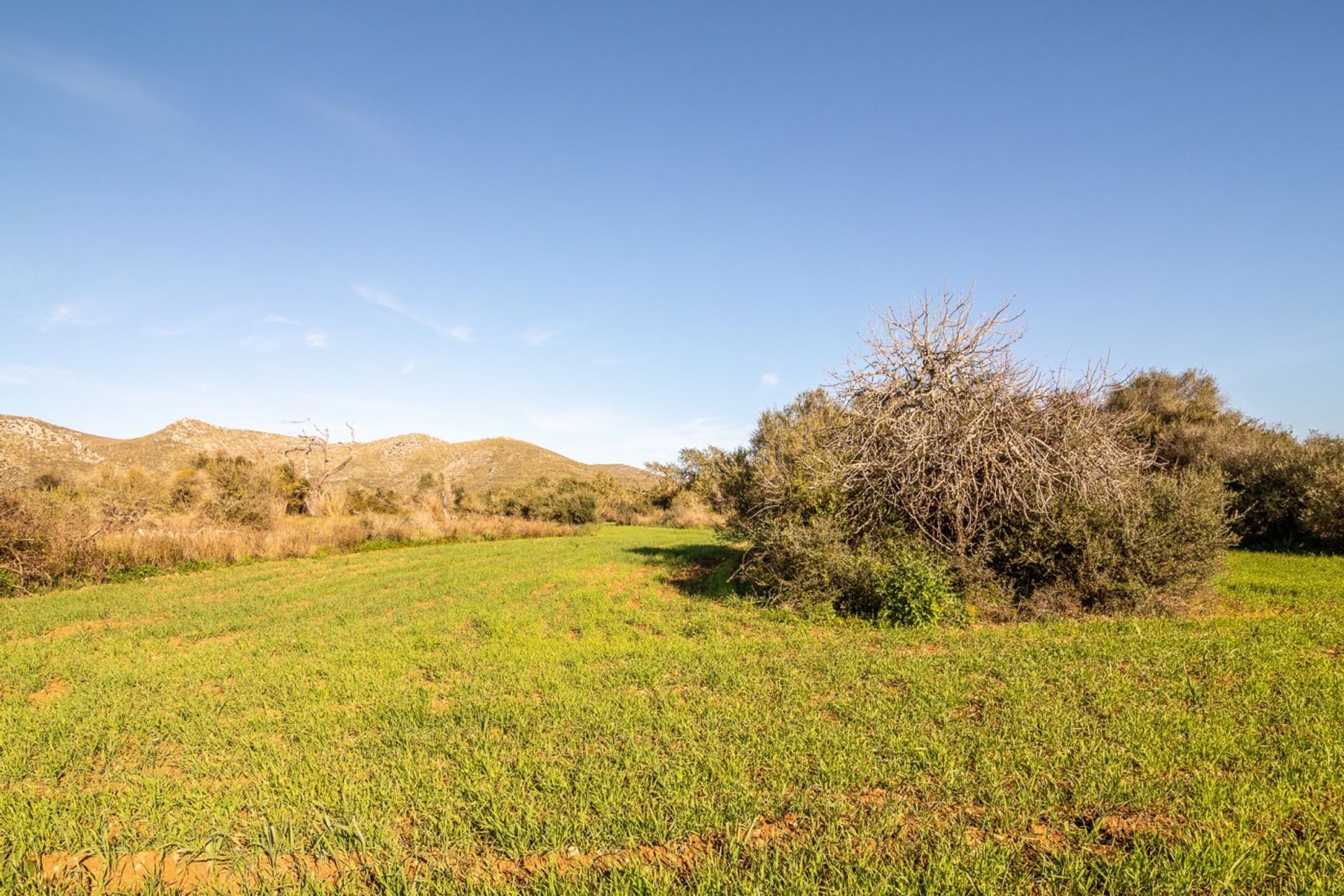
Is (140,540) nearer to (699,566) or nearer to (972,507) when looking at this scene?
(699,566)

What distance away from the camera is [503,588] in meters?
13.8

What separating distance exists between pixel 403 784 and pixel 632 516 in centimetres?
4468

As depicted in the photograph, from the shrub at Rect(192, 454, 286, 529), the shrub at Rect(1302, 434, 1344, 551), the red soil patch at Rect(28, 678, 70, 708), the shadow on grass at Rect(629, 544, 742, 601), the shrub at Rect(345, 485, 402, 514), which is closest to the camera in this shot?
the red soil patch at Rect(28, 678, 70, 708)

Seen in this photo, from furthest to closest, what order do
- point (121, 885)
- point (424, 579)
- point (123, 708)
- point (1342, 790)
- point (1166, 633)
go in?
point (424, 579)
point (1166, 633)
point (123, 708)
point (1342, 790)
point (121, 885)

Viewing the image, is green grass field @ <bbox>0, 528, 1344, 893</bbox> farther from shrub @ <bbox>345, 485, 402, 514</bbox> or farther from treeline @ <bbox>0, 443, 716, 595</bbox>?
shrub @ <bbox>345, 485, 402, 514</bbox>

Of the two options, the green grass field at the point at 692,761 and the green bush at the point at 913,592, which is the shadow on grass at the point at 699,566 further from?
the green grass field at the point at 692,761

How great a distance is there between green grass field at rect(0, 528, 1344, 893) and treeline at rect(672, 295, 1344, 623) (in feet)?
4.06

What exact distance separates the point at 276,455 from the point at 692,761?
2055 inches

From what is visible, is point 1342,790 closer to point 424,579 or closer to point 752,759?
point 752,759

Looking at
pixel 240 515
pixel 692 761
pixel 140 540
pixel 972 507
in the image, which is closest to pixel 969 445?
pixel 972 507

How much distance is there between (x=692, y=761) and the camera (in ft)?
14.3

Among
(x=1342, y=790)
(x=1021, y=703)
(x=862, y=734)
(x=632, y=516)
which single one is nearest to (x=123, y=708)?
(x=862, y=734)

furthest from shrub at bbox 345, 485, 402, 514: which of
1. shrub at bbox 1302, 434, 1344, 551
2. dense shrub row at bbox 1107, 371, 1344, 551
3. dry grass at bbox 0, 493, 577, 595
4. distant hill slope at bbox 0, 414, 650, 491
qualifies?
shrub at bbox 1302, 434, 1344, 551

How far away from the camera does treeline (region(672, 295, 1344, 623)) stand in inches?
383
